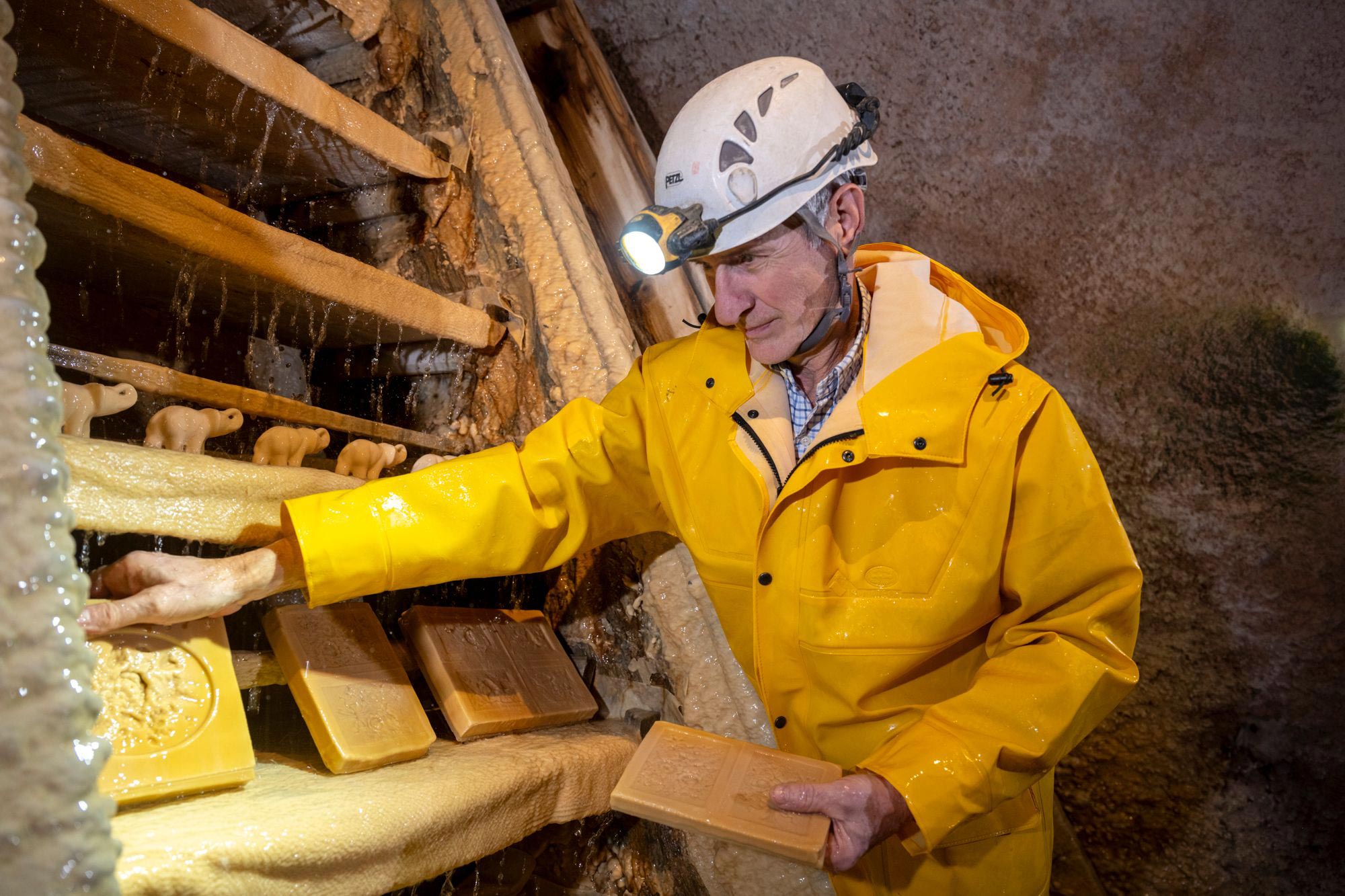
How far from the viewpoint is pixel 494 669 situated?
2.12m

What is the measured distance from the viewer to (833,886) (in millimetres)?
2025

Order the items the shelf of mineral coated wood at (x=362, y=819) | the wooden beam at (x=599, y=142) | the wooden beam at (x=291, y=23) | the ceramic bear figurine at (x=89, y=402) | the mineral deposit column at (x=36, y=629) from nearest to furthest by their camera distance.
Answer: the mineral deposit column at (x=36, y=629) → the shelf of mineral coated wood at (x=362, y=819) → the ceramic bear figurine at (x=89, y=402) → the wooden beam at (x=291, y=23) → the wooden beam at (x=599, y=142)

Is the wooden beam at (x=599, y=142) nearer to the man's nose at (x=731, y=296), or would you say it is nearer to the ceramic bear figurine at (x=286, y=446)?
the man's nose at (x=731, y=296)

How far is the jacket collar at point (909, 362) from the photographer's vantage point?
181cm

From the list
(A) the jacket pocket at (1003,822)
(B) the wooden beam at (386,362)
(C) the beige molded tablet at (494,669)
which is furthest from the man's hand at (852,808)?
(B) the wooden beam at (386,362)

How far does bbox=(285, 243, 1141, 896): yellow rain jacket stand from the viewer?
1.69m

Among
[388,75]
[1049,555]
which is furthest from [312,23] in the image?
[1049,555]

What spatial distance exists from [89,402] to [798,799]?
1510mm

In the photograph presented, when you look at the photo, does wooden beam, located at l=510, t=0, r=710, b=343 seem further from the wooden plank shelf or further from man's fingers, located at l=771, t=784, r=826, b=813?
man's fingers, located at l=771, t=784, r=826, b=813

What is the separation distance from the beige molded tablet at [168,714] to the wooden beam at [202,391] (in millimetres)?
525

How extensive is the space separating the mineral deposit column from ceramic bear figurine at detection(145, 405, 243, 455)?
639 mm

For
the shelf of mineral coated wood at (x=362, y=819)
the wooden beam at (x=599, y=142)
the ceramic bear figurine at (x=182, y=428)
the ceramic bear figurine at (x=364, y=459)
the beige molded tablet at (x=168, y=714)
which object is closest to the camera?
the shelf of mineral coated wood at (x=362, y=819)

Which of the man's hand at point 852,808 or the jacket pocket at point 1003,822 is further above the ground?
the man's hand at point 852,808

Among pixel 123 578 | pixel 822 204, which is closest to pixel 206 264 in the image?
pixel 123 578
